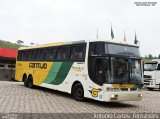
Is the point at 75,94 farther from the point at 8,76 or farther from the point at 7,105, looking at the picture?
the point at 8,76

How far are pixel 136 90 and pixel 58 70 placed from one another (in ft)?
17.1

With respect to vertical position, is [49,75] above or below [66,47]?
below

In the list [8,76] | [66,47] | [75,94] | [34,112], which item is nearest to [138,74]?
[75,94]

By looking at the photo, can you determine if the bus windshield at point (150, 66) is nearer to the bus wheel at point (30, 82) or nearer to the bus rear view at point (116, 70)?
the bus wheel at point (30, 82)

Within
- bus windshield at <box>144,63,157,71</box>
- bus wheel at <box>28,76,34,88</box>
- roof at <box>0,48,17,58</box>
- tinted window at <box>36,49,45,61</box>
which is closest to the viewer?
tinted window at <box>36,49,45,61</box>

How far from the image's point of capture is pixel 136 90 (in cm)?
1566

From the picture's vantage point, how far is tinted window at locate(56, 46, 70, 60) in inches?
722

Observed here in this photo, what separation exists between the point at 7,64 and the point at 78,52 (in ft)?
96.0

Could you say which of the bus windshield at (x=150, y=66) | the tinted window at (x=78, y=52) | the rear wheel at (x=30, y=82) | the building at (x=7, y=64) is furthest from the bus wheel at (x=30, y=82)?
the building at (x=7, y=64)

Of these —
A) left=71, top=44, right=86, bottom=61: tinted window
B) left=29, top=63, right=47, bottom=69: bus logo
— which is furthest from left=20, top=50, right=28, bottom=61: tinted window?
left=71, top=44, right=86, bottom=61: tinted window

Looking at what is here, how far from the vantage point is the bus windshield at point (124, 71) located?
48.6ft

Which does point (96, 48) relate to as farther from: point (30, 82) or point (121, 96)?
point (30, 82)

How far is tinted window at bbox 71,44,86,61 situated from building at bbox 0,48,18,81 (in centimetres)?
2636

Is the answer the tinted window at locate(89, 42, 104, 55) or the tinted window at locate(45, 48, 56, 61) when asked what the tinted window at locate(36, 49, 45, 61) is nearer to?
the tinted window at locate(45, 48, 56, 61)
